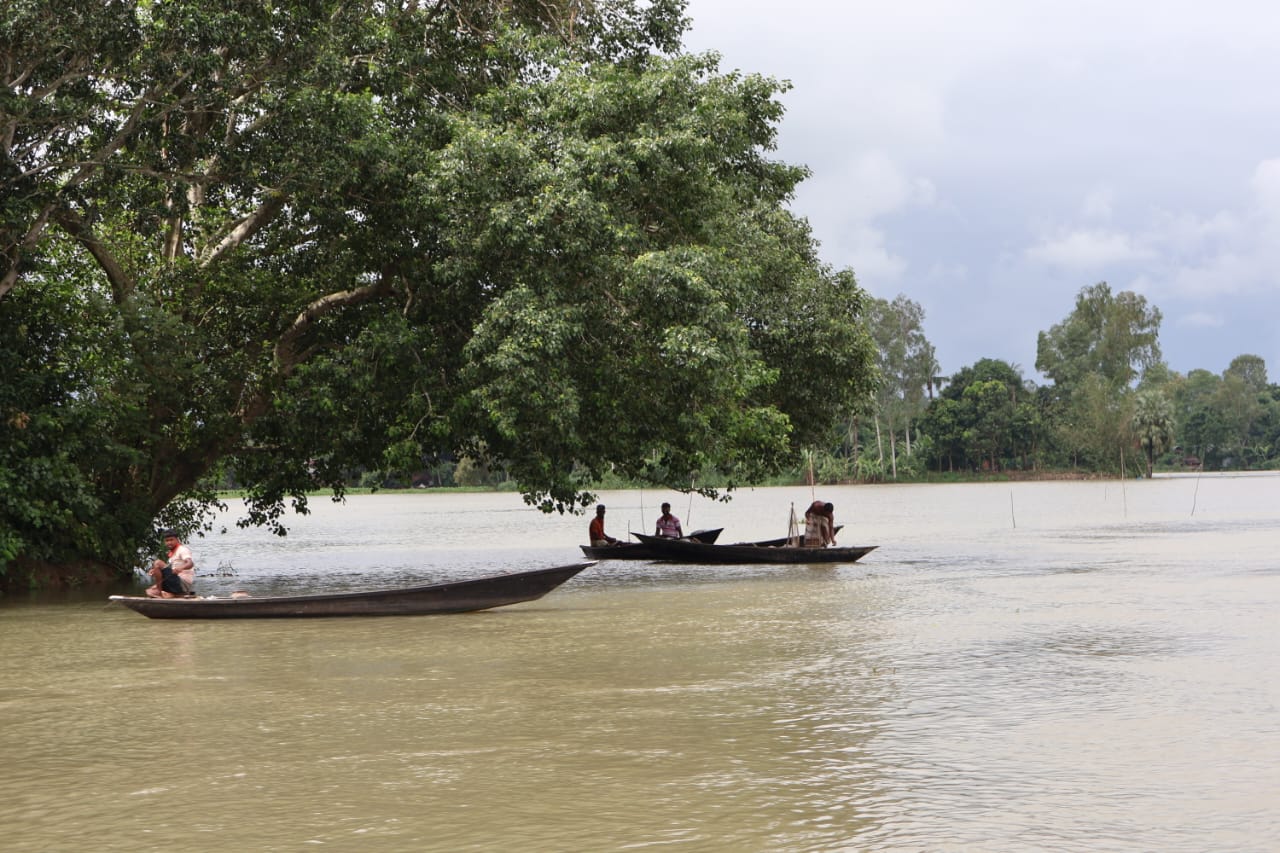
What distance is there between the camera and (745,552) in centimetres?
2456

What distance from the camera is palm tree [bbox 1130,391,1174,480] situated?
8762 cm

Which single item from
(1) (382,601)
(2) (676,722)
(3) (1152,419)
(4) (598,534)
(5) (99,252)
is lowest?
(2) (676,722)

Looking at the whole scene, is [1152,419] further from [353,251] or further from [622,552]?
[353,251]

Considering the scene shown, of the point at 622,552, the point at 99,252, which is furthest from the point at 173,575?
the point at 622,552

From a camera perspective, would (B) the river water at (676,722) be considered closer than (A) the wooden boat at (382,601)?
Yes

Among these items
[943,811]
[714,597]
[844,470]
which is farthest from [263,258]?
[844,470]

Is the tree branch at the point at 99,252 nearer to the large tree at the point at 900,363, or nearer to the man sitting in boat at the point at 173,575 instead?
the man sitting in boat at the point at 173,575

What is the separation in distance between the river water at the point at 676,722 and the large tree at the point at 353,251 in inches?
98.3

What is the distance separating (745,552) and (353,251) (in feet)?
28.7

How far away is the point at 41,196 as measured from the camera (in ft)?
55.2

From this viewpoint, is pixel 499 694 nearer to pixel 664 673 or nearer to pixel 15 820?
pixel 664 673

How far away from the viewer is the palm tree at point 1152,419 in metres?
87.6

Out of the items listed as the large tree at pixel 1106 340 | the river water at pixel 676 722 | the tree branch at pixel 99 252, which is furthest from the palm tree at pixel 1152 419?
the tree branch at pixel 99 252

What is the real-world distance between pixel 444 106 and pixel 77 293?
244 inches
